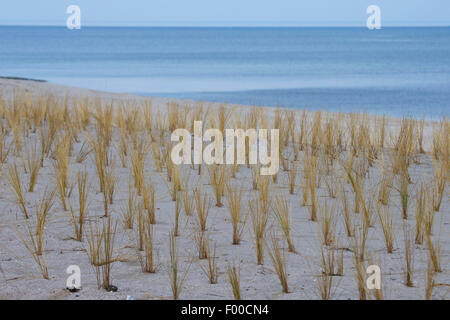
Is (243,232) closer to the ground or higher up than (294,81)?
closer to the ground

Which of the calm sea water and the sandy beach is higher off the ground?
the calm sea water

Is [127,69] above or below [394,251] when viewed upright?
above

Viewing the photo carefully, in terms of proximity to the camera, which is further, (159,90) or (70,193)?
(159,90)

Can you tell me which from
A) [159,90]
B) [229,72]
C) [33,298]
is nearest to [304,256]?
[33,298]

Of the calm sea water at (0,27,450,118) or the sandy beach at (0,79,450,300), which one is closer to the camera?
the sandy beach at (0,79,450,300)

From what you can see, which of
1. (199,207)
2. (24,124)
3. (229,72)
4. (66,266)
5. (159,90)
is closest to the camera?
(66,266)

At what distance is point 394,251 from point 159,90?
533 inches

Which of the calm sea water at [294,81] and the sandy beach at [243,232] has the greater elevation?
the calm sea water at [294,81]

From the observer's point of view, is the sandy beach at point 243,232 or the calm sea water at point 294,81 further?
the calm sea water at point 294,81

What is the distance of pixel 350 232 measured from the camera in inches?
134

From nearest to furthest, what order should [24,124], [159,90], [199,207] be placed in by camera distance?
[199,207] → [24,124] → [159,90]

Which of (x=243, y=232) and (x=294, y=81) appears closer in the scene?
(x=243, y=232)
